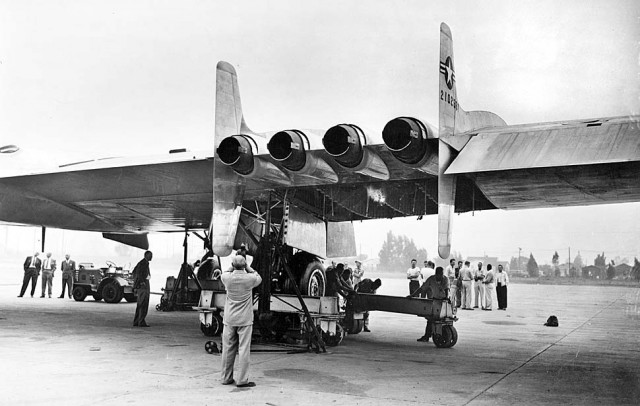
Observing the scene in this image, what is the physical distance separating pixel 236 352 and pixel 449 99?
4023 millimetres

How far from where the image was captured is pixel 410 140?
6.80 metres

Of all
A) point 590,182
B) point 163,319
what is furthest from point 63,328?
point 590,182

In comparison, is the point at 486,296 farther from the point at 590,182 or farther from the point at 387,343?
the point at 590,182

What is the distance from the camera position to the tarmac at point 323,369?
5.80m

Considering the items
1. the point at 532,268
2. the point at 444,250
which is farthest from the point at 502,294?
the point at 532,268

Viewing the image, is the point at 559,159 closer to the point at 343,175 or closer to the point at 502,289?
the point at 343,175

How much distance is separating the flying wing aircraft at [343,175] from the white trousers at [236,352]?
2.11m

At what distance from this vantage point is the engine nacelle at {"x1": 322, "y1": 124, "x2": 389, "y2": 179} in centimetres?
709

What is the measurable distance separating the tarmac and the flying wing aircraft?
174 centimetres

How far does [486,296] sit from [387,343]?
418 inches

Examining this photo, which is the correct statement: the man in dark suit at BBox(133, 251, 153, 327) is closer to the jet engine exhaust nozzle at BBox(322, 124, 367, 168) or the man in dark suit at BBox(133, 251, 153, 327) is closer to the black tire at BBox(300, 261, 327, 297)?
the black tire at BBox(300, 261, 327, 297)

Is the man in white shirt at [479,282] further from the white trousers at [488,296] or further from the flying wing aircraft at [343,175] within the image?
the flying wing aircraft at [343,175]

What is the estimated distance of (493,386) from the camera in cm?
664

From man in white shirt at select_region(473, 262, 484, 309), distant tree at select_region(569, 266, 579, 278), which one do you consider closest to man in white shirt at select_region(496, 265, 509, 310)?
man in white shirt at select_region(473, 262, 484, 309)
